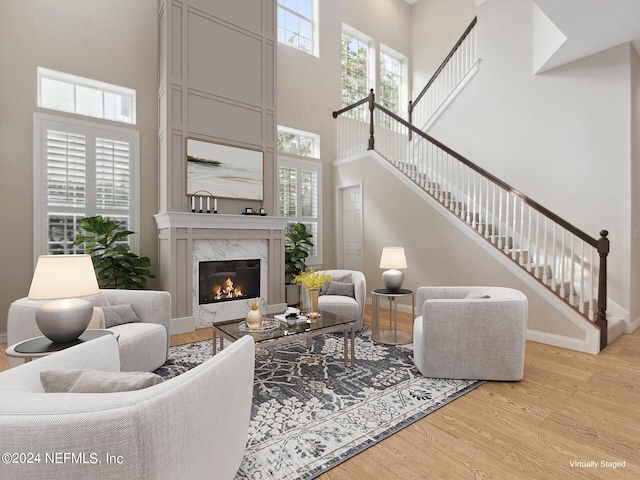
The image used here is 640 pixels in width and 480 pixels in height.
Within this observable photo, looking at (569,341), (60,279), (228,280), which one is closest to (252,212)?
(228,280)

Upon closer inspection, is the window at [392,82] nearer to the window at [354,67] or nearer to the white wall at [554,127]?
the window at [354,67]

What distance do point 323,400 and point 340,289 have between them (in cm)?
200

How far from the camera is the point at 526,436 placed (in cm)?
216

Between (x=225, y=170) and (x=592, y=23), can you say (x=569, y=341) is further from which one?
(x=225, y=170)

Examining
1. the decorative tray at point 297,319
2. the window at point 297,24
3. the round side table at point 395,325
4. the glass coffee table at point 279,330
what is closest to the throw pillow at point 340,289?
the round side table at point 395,325

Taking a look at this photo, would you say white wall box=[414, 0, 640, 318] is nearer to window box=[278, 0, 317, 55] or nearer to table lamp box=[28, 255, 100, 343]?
window box=[278, 0, 317, 55]

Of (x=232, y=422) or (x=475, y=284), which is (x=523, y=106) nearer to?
(x=475, y=284)

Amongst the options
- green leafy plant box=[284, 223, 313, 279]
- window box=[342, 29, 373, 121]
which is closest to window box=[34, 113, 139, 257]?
green leafy plant box=[284, 223, 313, 279]

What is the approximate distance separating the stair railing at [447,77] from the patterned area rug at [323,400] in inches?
205

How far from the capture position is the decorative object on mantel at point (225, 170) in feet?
16.0

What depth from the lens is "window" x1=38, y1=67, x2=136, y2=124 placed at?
437 cm

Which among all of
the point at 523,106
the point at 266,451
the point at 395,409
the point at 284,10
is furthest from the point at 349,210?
the point at 266,451

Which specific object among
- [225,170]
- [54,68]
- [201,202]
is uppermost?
[54,68]

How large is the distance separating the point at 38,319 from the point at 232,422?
5.16 ft
